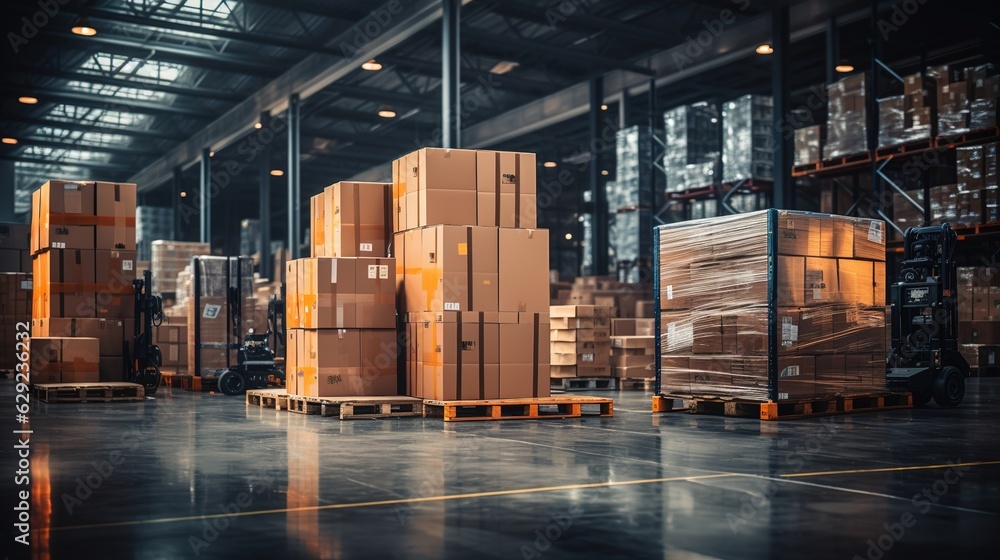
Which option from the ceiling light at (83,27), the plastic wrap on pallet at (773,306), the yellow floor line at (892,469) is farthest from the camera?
the ceiling light at (83,27)

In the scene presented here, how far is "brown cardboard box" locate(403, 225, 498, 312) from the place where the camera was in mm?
Result: 9016

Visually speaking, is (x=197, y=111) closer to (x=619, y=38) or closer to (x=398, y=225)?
(x=619, y=38)

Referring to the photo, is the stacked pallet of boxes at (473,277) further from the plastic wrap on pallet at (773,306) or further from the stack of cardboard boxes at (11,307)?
the stack of cardboard boxes at (11,307)

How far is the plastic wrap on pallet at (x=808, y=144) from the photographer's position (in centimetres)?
1478

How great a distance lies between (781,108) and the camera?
14.8 metres

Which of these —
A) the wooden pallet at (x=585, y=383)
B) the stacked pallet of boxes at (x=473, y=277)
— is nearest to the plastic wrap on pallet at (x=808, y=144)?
the wooden pallet at (x=585, y=383)

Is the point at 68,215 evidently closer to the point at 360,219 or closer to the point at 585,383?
the point at 360,219

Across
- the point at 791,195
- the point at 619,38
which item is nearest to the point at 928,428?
the point at 791,195

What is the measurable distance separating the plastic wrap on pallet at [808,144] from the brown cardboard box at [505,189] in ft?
22.1

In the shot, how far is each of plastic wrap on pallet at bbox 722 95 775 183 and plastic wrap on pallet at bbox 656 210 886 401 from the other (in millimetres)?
6164
